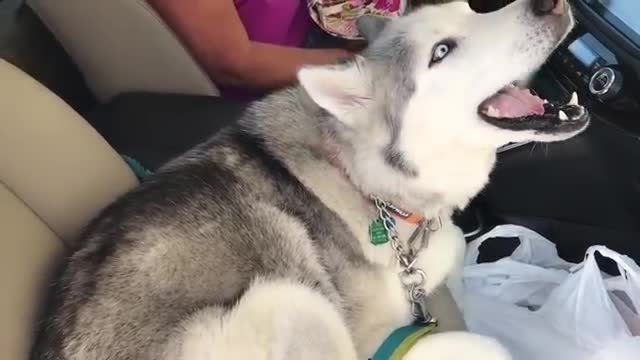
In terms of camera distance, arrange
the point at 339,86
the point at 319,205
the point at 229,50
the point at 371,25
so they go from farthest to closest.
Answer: the point at 229,50 → the point at 371,25 → the point at 319,205 → the point at 339,86

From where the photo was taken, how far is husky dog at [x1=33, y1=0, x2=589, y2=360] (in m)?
1.50

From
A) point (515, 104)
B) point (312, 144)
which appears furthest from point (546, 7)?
point (312, 144)

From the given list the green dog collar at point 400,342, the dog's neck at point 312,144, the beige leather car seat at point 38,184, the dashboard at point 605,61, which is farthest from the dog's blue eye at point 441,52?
the beige leather car seat at point 38,184

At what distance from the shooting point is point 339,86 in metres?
A: 1.63

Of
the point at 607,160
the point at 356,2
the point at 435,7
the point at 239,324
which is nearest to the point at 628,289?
the point at 607,160

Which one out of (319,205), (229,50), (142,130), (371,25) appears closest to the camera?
(319,205)

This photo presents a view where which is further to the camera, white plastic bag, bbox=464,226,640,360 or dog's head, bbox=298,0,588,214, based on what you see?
white plastic bag, bbox=464,226,640,360

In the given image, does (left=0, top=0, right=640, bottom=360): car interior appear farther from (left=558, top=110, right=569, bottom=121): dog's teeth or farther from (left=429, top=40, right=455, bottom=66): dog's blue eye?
(left=429, top=40, right=455, bottom=66): dog's blue eye

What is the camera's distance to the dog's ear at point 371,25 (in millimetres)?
1832

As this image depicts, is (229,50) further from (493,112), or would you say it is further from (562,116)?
(562,116)

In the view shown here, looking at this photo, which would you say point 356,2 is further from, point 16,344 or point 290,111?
point 16,344

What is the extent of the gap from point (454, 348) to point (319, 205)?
378mm

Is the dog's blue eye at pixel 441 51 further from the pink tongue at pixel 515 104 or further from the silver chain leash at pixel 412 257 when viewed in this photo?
the silver chain leash at pixel 412 257

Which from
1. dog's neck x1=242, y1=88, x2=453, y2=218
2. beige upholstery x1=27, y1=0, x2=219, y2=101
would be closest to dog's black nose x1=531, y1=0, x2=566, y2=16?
dog's neck x1=242, y1=88, x2=453, y2=218
